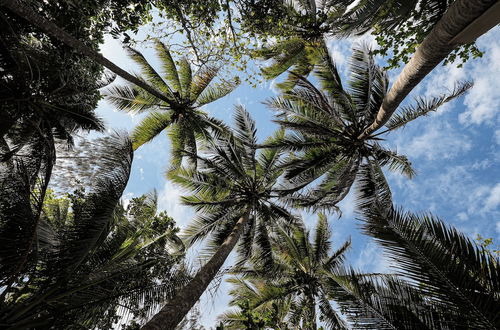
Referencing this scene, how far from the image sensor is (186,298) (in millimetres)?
4973

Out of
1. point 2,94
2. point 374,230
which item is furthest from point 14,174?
point 374,230

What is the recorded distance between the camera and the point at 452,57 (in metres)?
6.86

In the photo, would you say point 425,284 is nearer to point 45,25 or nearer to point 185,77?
point 45,25

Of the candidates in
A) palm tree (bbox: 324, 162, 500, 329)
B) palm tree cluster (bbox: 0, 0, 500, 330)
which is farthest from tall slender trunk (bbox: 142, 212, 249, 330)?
palm tree (bbox: 324, 162, 500, 329)

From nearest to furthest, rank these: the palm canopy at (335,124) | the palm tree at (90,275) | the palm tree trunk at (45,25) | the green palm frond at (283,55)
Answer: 1. the palm tree at (90,275)
2. the palm tree trunk at (45,25)
3. the palm canopy at (335,124)
4. the green palm frond at (283,55)

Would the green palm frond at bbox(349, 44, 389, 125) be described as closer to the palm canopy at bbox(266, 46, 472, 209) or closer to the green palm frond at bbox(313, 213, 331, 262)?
the palm canopy at bbox(266, 46, 472, 209)

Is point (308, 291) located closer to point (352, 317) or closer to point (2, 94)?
point (352, 317)

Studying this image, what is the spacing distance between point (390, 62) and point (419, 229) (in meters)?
5.48

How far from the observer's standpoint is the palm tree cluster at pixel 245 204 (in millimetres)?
3189

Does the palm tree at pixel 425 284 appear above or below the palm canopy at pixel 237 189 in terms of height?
below

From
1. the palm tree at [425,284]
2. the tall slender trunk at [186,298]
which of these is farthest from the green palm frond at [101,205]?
the palm tree at [425,284]

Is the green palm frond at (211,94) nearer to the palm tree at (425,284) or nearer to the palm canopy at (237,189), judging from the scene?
the palm canopy at (237,189)

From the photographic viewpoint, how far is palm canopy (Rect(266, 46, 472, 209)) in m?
8.34

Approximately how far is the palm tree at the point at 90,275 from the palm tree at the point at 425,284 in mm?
3648
